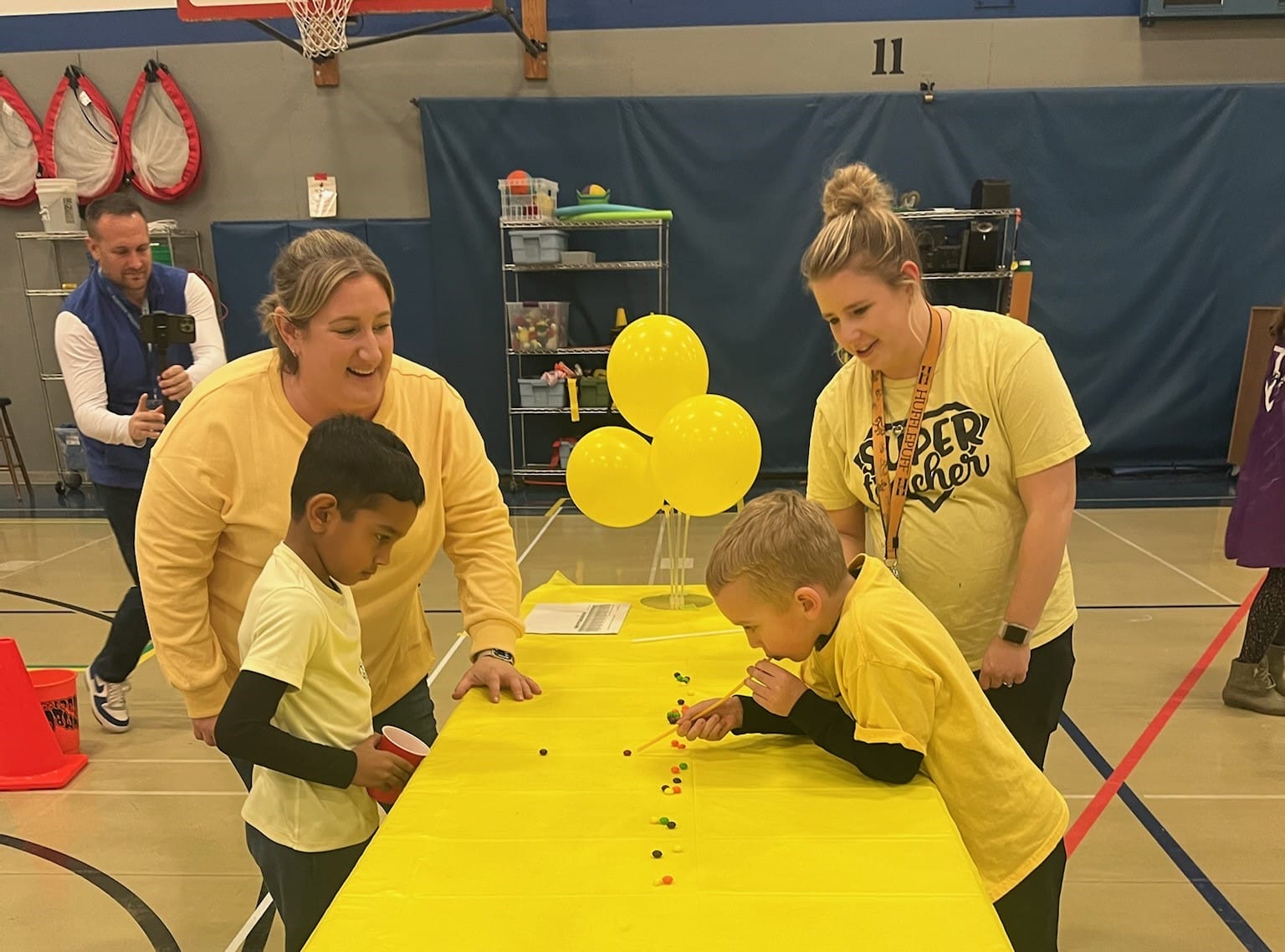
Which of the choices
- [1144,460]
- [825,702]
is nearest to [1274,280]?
[1144,460]

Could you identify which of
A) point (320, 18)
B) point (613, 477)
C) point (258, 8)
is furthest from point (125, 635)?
point (320, 18)

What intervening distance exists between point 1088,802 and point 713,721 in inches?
69.9

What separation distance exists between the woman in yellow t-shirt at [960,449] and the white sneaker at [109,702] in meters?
2.88

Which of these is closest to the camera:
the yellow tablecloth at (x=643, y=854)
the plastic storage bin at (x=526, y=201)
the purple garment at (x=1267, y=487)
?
the yellow tablecloth at (x=643, y=854)

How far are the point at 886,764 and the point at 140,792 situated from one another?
260cm

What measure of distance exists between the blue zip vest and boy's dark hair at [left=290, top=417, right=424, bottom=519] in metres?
2.01

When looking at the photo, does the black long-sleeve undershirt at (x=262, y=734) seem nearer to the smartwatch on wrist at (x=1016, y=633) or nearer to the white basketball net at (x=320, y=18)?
the smartwatch on wrist at (x=1016, y=633)

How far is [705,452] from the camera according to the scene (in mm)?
2766

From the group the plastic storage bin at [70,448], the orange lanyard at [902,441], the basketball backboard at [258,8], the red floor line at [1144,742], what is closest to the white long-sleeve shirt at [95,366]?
the orange lanyard at [902,441]

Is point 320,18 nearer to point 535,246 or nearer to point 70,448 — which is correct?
point 535,246

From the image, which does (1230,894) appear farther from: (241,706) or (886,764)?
(241,706)

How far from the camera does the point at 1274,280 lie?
6828 mm

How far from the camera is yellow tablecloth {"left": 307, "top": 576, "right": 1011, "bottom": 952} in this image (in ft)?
3.41

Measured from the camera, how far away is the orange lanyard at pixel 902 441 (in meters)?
1.67
